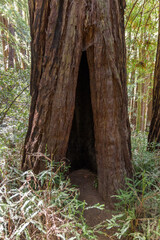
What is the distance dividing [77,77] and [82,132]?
35.1 inches

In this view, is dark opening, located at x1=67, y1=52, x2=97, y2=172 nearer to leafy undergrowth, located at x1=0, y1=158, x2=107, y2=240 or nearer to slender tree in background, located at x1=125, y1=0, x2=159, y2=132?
leafy undergrowth, located at x1=0, y1=158, x2=107, y2=240

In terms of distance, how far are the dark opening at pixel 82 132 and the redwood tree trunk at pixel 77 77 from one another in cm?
51

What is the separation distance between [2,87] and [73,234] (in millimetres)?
2771

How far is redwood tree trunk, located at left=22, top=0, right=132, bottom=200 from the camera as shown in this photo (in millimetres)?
1620

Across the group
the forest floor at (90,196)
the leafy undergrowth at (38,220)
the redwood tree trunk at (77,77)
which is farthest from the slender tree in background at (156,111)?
the leafy undergrowth at (38,220)

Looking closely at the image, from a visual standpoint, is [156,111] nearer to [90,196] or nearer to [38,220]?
[90,196]

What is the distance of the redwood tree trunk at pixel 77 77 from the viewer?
1.62m

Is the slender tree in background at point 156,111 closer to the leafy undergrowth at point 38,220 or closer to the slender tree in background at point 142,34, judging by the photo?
the slender tree in background at point 142,34

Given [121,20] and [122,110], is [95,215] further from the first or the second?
[121,20]

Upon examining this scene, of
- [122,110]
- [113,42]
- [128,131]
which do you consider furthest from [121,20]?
[128,131]

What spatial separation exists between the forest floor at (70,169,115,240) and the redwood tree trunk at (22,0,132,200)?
0.12 metres

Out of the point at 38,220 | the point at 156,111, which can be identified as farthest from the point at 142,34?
the point at 38,220

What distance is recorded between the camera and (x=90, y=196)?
6.03 ft

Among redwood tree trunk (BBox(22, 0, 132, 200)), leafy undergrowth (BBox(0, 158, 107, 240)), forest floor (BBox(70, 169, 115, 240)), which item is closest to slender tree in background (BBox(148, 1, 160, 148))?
redwood tree trunk (BBox(22, 0, 132, 200))
